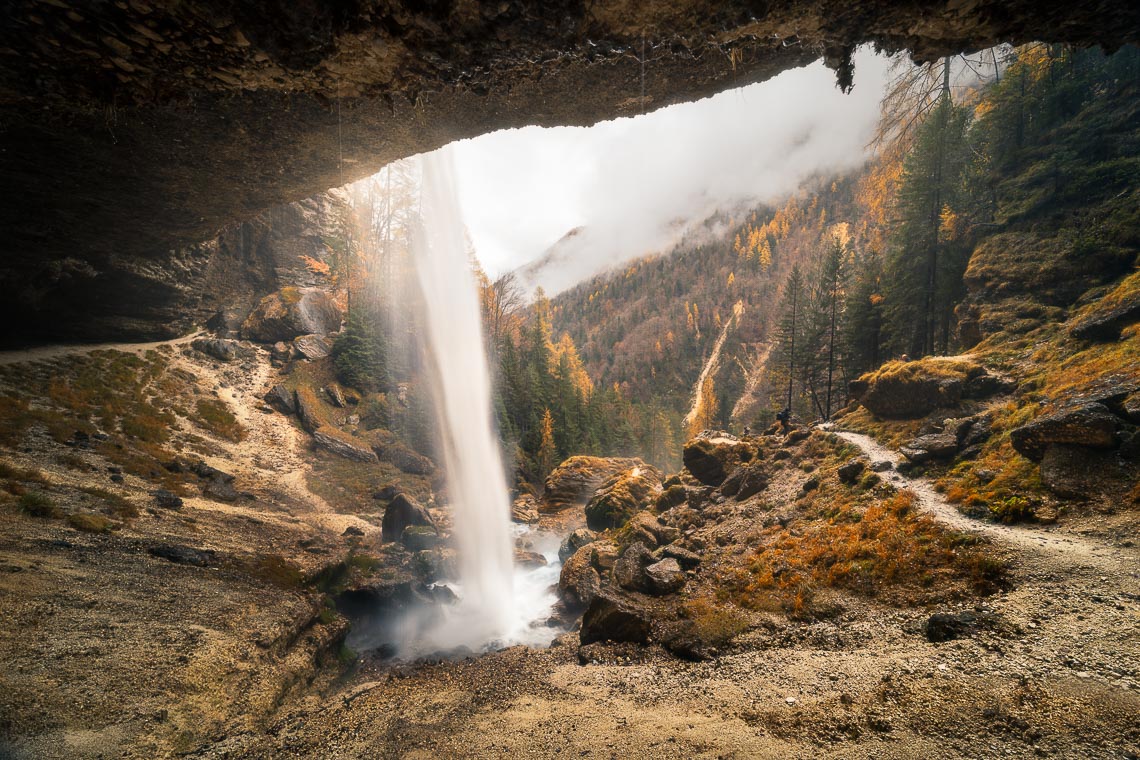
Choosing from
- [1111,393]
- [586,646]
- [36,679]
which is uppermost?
[1111,393]

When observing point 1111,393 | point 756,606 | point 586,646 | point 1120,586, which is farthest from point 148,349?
point 1111,393

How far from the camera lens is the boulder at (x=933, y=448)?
49.1ft

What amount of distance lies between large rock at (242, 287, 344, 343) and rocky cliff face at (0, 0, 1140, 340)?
26.6 m

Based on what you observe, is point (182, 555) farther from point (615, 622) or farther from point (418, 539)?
point (615, 622)

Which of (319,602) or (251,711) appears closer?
(251,711)

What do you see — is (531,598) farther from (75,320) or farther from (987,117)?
(987,117)

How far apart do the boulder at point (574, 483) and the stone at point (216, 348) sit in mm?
29533

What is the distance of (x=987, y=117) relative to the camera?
101ft

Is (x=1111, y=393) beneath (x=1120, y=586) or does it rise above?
above

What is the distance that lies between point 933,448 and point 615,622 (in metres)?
14.0

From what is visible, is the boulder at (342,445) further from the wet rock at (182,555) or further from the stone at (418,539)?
the wet rock at (182,555)

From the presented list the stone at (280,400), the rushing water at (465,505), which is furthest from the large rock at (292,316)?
the rushing water at (465,505)

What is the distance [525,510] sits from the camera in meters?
35.0

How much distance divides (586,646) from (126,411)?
96.1ft
